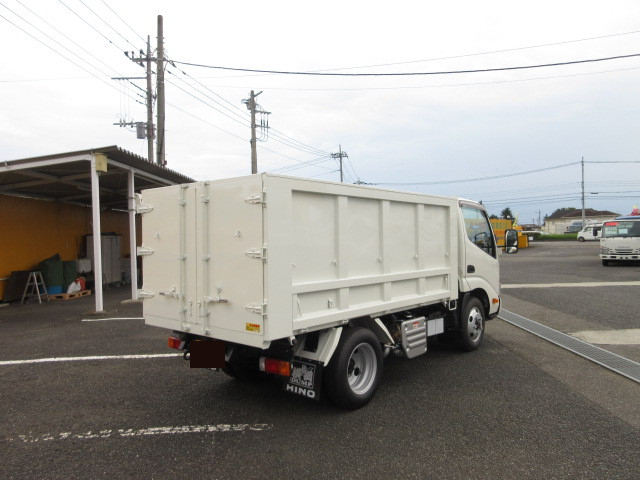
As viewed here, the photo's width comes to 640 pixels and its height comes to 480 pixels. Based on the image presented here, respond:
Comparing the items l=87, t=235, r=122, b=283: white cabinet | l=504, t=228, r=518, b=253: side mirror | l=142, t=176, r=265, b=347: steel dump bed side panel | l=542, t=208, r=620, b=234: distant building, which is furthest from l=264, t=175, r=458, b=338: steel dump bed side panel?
l=542, t=208, r=620, b=234: distant building

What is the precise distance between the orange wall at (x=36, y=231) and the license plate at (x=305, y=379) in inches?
441

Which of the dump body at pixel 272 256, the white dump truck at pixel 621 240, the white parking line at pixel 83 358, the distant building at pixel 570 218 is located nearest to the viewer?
the dump body at pixel 272 256

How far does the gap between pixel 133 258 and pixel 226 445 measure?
28.9ft

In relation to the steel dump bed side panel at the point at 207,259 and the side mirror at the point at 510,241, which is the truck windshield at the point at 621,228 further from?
the steel dump bed side panel at the point at 207,259

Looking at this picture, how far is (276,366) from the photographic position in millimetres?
3824

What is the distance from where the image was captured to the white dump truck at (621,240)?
18.9 metres

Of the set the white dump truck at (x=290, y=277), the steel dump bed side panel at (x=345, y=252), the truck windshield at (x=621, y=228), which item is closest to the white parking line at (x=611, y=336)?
the steel dump bed side panel at (x=345, y=252)

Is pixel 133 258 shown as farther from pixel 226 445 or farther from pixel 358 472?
pixel 358 472

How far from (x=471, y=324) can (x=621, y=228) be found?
17750 millimetres

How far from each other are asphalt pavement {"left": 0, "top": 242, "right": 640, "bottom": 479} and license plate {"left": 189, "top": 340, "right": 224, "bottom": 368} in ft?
1.72

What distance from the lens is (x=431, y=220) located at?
5.41 metres

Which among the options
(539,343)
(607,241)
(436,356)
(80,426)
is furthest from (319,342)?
(607,241)

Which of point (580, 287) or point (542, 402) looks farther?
point (580, 287)

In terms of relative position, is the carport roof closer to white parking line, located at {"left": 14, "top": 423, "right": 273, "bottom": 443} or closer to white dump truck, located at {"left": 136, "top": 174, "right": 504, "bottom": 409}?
white dump truck, located at {"left": 136, "top": 174, "right": 504, "bottom": 409}
